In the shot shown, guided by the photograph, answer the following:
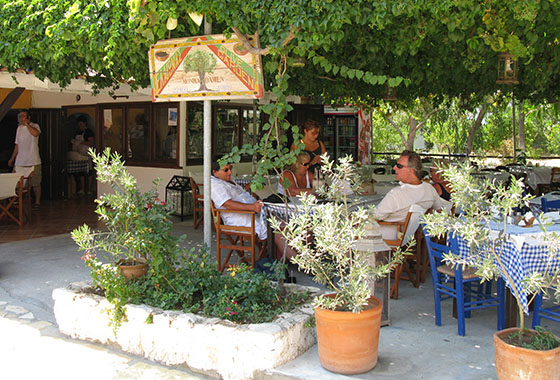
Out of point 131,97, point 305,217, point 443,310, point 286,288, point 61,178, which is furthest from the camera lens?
point 61,178

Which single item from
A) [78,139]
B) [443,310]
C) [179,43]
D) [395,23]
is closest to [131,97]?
[78,139]

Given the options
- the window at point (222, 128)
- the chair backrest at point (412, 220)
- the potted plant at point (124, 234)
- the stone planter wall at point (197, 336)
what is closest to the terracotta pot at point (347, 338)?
the stone planter wall at point (197, 336)

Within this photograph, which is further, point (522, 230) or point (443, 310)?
point (443, 310)

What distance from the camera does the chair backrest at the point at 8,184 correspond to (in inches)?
318

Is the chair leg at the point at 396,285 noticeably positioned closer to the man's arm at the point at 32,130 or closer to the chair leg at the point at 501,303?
the chair leg at the point at 501,303

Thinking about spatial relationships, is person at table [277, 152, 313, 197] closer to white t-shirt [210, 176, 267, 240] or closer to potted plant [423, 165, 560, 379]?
white t-shirt [210, 176, 267, 240]

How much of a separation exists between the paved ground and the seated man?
696 mm

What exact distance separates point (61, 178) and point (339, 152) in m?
8.16

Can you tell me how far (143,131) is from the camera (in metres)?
10.8

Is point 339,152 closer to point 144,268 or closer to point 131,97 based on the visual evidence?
point 131,97

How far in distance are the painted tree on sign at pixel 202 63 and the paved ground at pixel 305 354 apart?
227cm

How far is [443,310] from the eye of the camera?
465cm

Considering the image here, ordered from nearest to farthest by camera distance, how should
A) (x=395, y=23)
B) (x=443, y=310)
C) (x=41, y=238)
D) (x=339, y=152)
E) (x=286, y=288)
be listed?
(x=286, y=288)
(x=443, y=310)
(x=395, y=23)
(x=41, y=238)
(x=339, y=152)

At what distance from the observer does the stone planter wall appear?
3.46 metres
